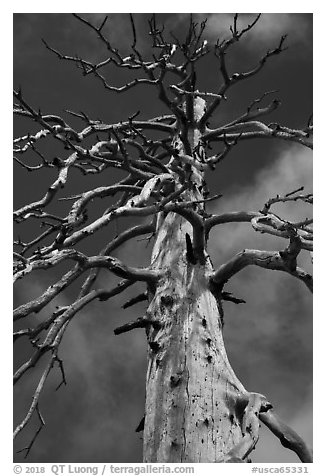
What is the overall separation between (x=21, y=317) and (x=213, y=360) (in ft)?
4.06

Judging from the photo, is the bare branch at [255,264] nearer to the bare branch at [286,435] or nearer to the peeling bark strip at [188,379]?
the peeling bark strip at [188,379]

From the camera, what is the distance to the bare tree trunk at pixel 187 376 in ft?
10.5

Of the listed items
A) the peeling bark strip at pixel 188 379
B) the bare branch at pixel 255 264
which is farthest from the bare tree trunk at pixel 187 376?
the bare branch at pixel 255 264

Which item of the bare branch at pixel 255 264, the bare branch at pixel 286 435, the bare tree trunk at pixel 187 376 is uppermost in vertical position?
the bare branch at pixel 255 264

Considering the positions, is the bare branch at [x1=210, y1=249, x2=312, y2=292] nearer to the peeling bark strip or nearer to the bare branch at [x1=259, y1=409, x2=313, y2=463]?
the peeling bark strip

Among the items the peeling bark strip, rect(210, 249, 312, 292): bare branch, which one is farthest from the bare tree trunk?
rect(210, 249, 312, 292): bare branch

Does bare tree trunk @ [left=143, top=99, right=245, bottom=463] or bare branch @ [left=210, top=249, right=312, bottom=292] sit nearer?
bare tree trunk @ [left=143, top=99, right=245, bottom=463]

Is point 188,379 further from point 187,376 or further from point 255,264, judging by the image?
point 255,264

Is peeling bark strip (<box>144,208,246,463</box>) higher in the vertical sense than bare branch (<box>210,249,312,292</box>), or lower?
lower

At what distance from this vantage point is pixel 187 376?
348 cm

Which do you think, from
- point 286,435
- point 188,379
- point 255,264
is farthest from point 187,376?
point 255,264

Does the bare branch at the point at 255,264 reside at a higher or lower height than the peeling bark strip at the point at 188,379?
higher

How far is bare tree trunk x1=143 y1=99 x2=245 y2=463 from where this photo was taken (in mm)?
3197

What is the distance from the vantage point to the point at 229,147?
422 cm
